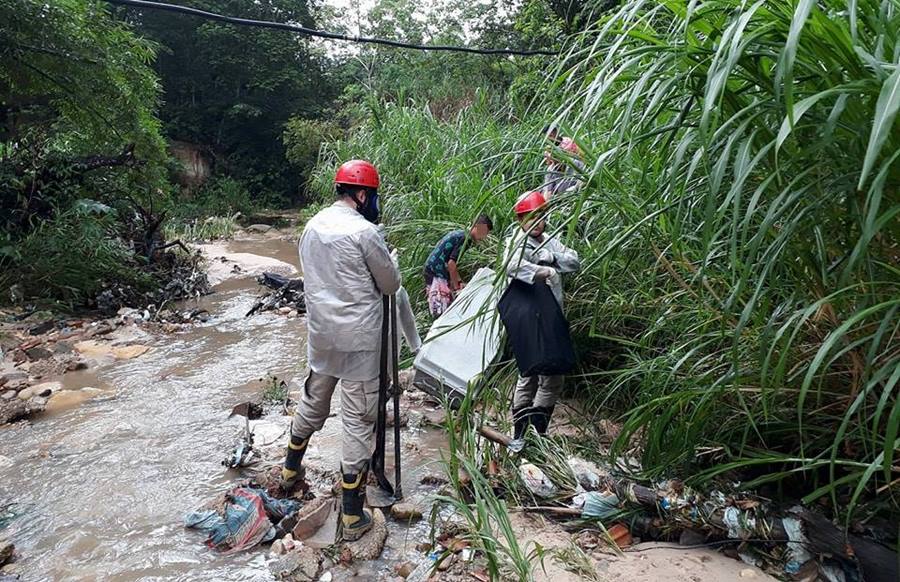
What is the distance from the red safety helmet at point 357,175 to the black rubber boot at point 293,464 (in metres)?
1.28

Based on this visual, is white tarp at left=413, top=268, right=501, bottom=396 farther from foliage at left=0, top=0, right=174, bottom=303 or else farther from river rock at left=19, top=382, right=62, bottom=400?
foliage at left=0, top=0, right=174, bottom=303

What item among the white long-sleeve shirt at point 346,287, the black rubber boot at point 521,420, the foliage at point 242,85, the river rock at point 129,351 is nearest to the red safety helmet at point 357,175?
the white long-sleeve shirt at point 346,287

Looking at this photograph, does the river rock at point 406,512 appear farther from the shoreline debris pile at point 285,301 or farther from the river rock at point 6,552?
the shoreline debris pile at point 285,301

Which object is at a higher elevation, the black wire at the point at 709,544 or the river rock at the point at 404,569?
the black wire at the point at 709,544

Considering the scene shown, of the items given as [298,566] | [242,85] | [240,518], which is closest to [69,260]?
[240,518]

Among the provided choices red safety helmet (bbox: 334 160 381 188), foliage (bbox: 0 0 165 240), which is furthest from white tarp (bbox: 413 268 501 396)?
foliage (bbox: 0 0 165 240)

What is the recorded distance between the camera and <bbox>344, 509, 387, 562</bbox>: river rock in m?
2.67

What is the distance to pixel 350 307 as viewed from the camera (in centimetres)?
286

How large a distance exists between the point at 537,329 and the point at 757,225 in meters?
1.27

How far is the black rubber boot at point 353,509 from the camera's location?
9.18ft

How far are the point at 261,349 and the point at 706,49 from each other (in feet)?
17.9

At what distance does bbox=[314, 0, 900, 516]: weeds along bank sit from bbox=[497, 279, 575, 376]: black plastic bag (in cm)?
32

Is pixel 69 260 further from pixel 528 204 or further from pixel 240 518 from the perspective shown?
pixel 528 204

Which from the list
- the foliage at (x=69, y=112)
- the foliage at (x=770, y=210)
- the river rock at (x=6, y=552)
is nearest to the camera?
the foliage at (x=770, y=210)
